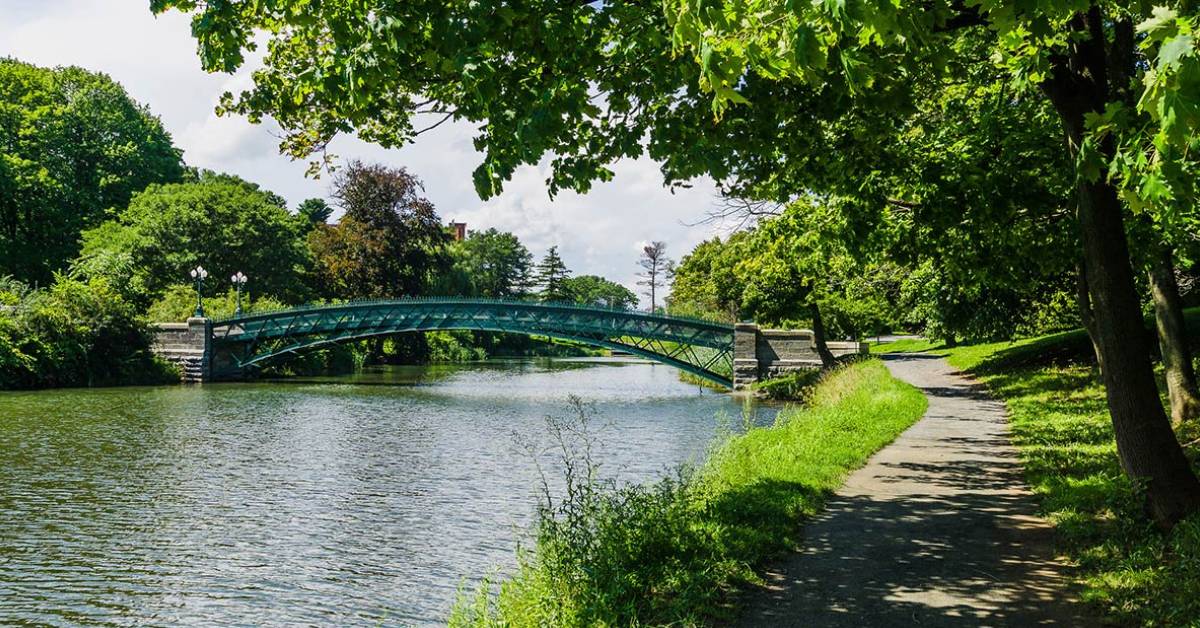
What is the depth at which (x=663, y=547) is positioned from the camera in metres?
7.08

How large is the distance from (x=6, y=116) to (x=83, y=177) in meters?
6.61

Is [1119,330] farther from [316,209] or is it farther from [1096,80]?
[316,209]

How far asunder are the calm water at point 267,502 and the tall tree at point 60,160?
23578mm

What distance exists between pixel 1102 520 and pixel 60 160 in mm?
55525

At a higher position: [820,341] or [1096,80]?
[1096,80]

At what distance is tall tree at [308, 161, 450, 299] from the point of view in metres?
54.4

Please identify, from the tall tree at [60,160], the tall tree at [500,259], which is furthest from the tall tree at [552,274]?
the tall tree at [60,160]

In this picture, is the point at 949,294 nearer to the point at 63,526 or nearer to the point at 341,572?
the point at 341,572

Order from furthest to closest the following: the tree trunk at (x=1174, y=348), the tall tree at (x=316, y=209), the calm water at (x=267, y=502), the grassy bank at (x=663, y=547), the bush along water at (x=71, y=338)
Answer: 1. the tall tree at (x=316, y=209)
2. the bush along water at (x=71, y=338)
3. the tree trunk at (x=1174, y=348)
4. the calm water at (x=267, y=502)
5. the grassy bank at (x=663, y=547)

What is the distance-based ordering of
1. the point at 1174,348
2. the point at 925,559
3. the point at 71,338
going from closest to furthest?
the point at 925,559
the point at 1174,348
the point at 71,338

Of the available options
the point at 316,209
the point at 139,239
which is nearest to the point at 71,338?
the point at 139,239

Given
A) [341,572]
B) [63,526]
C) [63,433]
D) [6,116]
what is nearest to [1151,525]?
[341,572]

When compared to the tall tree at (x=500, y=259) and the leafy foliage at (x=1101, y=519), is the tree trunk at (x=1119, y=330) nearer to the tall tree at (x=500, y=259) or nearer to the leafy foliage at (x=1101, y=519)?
the leafy foliage at (x=1101, y=519)

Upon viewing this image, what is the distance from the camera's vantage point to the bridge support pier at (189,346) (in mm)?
39812
